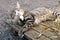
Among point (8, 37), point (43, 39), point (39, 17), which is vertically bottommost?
point (8, 37)

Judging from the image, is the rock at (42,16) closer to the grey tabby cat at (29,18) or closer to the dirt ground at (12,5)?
the grey tabby cat at (29,18)

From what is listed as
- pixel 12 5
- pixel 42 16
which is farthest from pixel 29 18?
pixel 12 5

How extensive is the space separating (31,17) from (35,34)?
35 cm

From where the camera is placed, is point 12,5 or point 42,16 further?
point 12,5

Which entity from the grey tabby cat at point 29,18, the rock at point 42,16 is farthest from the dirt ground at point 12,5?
the rock at point 42,16

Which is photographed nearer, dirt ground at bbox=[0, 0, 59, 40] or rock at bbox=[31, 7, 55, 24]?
rock at bbox=[31, 7, 55, 24]

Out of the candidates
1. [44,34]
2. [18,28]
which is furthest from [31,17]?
[44,34]

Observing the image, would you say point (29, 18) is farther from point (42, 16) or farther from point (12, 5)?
point (12, 5)

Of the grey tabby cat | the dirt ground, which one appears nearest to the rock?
the grey tabby cat

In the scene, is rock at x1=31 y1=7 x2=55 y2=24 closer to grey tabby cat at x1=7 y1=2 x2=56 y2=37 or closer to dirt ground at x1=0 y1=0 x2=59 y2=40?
grey tabby cat at x1=7 y1=2 x2=56 y2=37

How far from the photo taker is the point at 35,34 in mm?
1897

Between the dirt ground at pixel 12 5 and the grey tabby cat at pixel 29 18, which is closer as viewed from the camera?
the grey tabby cat at pixel 29 18

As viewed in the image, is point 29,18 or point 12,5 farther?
point 12,5

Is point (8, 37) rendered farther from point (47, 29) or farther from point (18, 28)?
point (47, 29)
